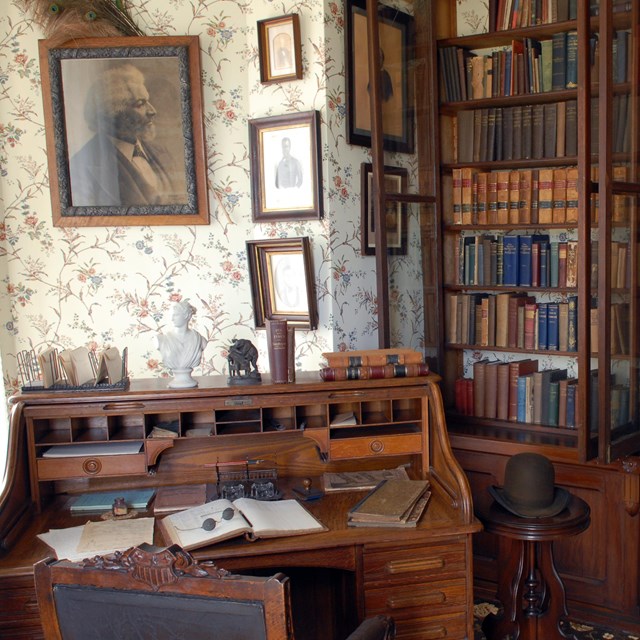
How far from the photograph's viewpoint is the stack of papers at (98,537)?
1986mm

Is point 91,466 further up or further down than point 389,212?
further down

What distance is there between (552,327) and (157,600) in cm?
231

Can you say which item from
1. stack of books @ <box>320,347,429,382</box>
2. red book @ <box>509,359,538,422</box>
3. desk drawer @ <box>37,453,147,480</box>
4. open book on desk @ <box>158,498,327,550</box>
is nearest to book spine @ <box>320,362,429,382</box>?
stack of books @ <box>320,347,429,382</box>

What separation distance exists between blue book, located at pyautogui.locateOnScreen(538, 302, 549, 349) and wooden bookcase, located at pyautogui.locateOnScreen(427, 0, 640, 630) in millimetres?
34

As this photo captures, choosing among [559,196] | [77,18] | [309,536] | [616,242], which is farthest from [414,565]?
[77,18]

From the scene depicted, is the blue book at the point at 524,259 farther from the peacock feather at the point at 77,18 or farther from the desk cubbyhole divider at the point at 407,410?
the peacock feather at the point at 77,18

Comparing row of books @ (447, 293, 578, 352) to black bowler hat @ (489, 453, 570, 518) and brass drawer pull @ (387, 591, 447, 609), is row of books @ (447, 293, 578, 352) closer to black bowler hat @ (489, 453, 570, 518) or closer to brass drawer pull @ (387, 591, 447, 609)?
black bowler hat @ (489, 453, 570, 518)

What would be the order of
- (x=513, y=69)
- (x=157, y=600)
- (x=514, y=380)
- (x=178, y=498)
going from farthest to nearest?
(x=514, y=380) → (x=513, y=69) → (x=178, y=498) → (x=157, y=600)

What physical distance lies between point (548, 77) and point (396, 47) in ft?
2.18

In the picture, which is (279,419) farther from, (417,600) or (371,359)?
(417,600)

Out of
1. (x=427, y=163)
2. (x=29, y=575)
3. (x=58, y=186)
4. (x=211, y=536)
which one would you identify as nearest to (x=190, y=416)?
(x=211, y=536)

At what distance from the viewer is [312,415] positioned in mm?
2568

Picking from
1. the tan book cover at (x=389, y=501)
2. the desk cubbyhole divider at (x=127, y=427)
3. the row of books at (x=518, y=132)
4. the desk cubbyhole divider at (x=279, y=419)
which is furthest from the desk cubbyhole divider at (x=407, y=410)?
the row of books at (x=518, y=132)

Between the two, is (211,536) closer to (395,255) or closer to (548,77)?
(395,255)
